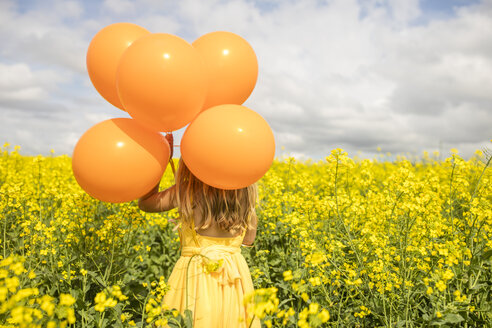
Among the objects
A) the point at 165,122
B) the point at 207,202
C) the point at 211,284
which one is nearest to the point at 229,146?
the point at 165,122

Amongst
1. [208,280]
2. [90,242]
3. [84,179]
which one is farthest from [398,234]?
[90,242]

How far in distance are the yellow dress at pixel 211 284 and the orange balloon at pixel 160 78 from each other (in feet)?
Answer: 2.50

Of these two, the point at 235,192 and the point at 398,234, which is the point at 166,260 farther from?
the point at 398,234

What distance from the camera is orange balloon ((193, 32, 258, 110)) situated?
5.94 ft

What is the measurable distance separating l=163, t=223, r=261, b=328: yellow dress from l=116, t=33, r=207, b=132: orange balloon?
761mm

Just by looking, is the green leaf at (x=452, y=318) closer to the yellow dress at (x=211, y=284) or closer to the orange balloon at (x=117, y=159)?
the yellow dress at (x=211, y=284)

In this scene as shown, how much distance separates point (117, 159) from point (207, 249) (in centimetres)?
72

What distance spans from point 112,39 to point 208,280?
4.86ft

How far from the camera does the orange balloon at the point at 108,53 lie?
1.81 m

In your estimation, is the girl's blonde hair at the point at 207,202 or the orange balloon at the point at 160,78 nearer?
the orange balloon at the point at 160,78

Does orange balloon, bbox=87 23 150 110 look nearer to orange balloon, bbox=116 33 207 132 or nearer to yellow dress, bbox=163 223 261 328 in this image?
orange balloon, bbox=116 33 207 132

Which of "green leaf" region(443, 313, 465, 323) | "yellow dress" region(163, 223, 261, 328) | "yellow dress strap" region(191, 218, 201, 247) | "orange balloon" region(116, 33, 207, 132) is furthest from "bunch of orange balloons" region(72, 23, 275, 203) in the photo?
"green leaf" region(443, 313, 465, 323)

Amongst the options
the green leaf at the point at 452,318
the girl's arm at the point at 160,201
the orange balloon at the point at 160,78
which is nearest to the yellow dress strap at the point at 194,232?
the girl's arm at the point at 160,201

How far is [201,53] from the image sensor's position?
1828 millimetres
